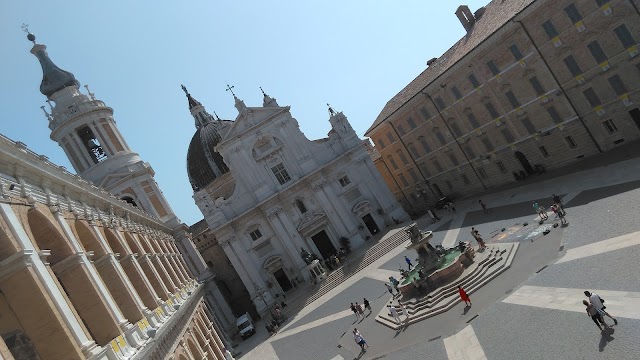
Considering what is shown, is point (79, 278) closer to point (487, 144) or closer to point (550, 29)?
point (550, 29)

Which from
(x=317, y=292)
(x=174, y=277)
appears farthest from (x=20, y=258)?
(x=317, y=292)

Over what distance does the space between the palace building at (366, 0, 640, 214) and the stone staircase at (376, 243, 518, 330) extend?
46.0 ft

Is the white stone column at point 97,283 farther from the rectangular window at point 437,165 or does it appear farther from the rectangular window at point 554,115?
the rectangular window at point 437,165

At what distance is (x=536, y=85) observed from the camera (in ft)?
127

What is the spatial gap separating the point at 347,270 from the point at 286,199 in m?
11.4

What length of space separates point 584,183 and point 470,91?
1453 cm

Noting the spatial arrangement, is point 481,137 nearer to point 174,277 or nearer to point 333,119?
point 333,119

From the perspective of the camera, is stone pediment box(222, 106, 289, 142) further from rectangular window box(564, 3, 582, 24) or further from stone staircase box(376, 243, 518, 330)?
stone staircase box(376, 243, 518, 330)

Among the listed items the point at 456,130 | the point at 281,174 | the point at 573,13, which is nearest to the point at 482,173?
the point at 456,130

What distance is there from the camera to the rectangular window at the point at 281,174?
2190 inches

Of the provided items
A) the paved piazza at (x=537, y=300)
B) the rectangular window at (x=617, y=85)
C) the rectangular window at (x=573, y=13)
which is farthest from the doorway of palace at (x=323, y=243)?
the rectangular window at (x=573, y=13)

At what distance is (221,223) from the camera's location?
53.6 meters

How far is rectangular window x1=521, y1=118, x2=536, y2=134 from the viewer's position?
41253mm

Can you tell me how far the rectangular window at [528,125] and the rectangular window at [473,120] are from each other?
15.8 feet
